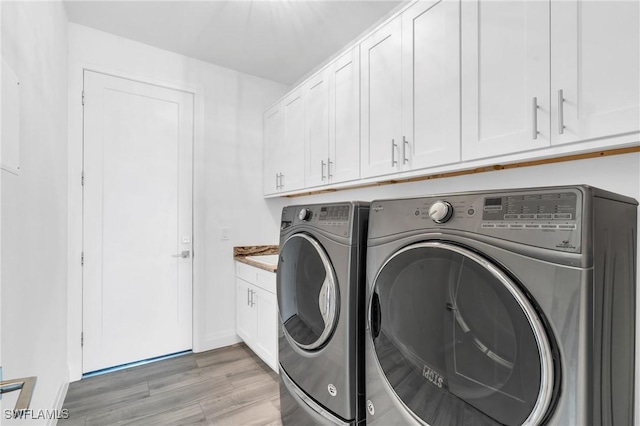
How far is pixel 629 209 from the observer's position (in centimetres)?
97

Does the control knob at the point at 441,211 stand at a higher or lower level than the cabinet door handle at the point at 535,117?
lower

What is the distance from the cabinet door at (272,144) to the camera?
9.52 ft

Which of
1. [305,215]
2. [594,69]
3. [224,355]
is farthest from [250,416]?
[594,69]

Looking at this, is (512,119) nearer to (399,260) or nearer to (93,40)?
(399,260)

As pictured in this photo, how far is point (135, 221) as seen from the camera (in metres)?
2.56

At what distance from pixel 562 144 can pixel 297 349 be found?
56.6 inches

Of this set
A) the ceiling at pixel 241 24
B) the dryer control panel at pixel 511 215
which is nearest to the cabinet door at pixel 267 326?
the dryer control panel at pixel 511 215

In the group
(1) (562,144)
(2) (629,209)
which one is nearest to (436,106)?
(1) (562,144)

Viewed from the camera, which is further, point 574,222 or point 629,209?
point 629,209

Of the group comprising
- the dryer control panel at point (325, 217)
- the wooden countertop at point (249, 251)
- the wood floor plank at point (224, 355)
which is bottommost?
the wood floor plank at point (224, 355)

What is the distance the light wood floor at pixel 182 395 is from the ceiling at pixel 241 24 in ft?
8.69

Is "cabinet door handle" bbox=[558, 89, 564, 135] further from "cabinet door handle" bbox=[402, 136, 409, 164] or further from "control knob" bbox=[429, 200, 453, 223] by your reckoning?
"cabinet door handle" bbox=[402, 136, 409, 164]

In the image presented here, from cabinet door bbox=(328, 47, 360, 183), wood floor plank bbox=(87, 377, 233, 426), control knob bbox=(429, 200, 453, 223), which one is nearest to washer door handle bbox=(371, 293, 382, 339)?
control knob bbox=(429, 200, 453, 223)

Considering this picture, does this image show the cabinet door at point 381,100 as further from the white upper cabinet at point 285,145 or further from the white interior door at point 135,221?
the white interior door at point 135,221
